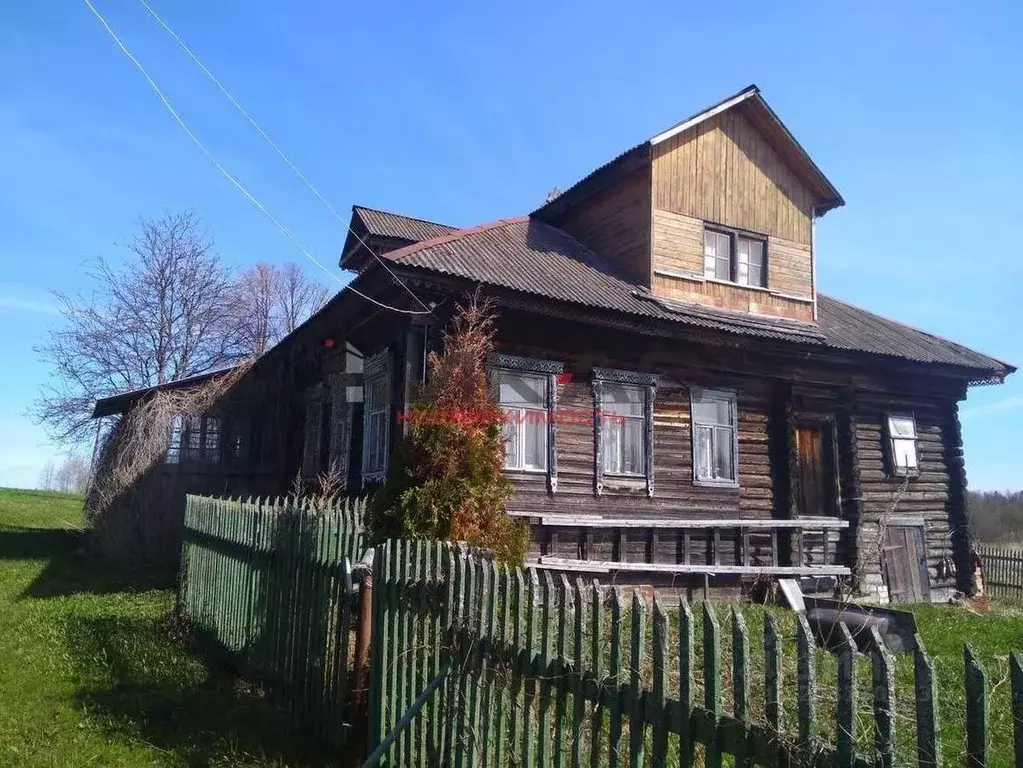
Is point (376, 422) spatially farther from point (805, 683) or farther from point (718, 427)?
point (805, 683)

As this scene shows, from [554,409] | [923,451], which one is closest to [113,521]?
[554,409]

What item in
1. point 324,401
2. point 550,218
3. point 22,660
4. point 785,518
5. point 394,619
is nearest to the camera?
point 394,619

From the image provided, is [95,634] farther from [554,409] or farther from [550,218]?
[550,218]

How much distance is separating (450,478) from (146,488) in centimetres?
1071

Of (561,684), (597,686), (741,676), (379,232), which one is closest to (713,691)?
(741,676)

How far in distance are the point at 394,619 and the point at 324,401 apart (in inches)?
413

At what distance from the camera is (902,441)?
15.3m

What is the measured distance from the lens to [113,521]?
49.4 feet

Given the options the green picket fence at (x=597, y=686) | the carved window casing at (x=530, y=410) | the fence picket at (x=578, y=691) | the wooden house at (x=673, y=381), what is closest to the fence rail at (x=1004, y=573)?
A: the wooden house at (x=673, y=381)

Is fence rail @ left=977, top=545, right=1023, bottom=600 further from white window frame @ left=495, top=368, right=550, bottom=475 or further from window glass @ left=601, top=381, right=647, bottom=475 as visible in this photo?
white window frame @ left=495, top=368, right=550, bottom=475

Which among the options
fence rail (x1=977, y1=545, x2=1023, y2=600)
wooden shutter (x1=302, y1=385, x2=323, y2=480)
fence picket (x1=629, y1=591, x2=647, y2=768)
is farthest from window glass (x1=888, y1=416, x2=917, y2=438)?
fence picket (x1=629, y1=591, x2=647, y2=768)

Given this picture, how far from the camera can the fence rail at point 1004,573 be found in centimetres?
1866

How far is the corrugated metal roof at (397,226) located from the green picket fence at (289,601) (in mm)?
7934

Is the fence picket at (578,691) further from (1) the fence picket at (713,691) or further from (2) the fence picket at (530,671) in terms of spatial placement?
(1) the fence picket at (713,691)
